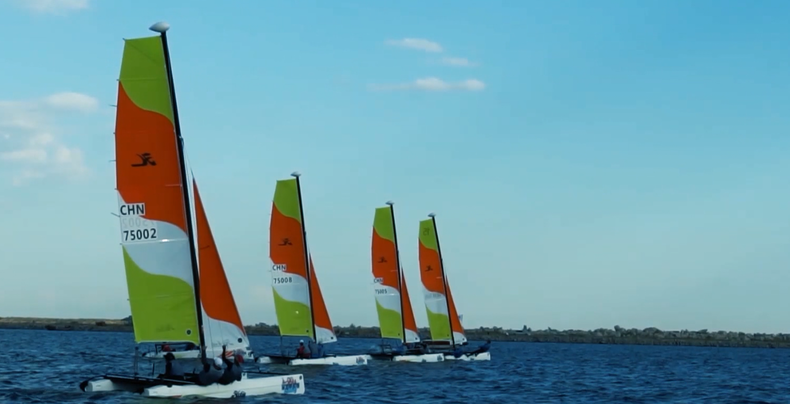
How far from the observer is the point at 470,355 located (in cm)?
5262

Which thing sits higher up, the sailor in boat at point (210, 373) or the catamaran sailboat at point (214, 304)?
the catamaran sailboat at point (214, 304)

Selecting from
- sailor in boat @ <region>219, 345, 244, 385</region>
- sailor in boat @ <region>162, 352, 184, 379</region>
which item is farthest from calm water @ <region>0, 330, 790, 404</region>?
sailor in boat @ <region>162, 352, 184, 379</region>

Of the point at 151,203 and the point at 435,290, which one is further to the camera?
the point at 435,290

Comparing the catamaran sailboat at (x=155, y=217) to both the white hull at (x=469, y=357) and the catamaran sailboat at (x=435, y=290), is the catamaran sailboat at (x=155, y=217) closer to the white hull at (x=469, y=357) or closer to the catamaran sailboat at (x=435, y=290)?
the white hull at (x=469, y=357)

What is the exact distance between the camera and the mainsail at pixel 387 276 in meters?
49.9

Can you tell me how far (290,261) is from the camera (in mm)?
43375

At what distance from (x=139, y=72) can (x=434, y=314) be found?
103ft

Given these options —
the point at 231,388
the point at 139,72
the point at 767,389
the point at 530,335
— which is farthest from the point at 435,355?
the point at 530,335

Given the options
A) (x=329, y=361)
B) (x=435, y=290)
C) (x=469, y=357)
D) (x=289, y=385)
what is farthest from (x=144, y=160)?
(x=469, y=357)

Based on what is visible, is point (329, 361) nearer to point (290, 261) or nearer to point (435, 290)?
point (290, 261)

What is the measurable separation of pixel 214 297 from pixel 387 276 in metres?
24.4

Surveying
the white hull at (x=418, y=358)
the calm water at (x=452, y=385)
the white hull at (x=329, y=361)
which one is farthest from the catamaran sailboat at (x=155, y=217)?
the white hull at (x=418, y=358)

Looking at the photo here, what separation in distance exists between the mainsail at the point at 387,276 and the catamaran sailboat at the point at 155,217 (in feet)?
81.1

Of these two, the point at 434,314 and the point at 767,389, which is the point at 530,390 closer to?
the point at 767,389
